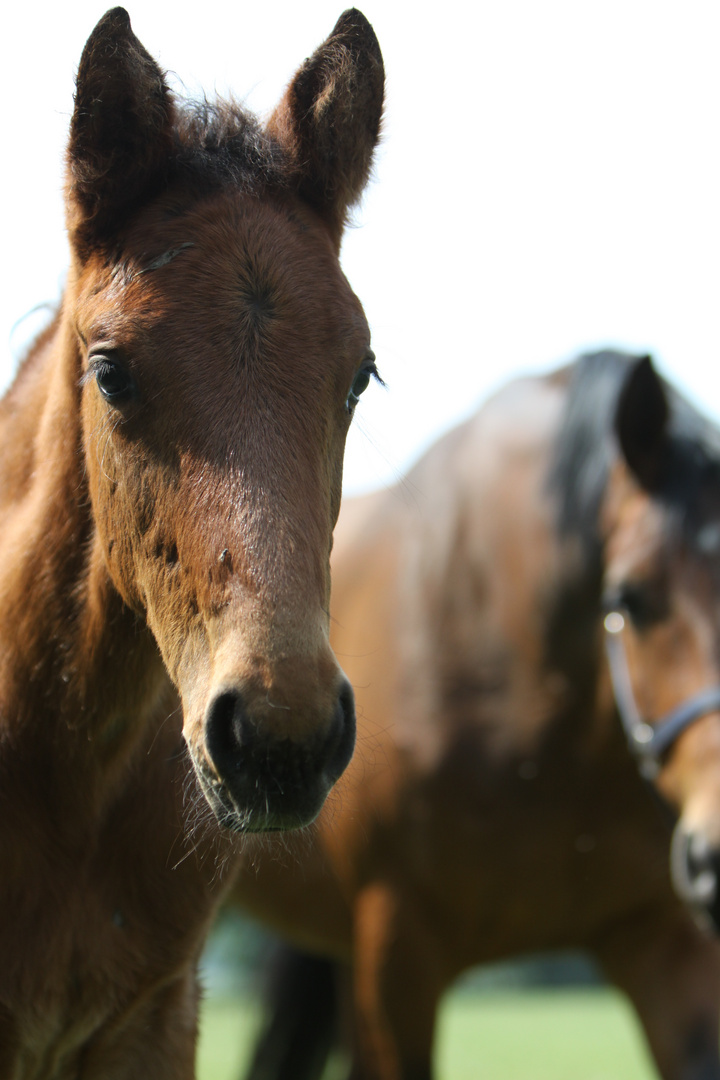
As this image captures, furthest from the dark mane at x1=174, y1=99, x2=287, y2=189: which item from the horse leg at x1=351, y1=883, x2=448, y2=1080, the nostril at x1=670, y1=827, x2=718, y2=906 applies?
the horse leg at x1=351, y1=883, x2=448, y2=1080

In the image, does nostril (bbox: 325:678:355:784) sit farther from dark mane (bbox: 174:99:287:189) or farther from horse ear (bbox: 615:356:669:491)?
horse ear (bbox: 615:356:669:491)

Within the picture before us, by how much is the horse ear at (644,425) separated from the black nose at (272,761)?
8.92 feet

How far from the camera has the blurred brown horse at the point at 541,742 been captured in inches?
163

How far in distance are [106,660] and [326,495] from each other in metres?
0.71

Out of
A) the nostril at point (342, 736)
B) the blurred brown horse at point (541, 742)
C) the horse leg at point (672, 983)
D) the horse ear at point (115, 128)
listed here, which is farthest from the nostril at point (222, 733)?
the horse leg at point (672, 983)

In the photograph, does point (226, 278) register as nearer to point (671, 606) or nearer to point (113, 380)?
point (113, 380)

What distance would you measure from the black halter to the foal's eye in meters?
2.03

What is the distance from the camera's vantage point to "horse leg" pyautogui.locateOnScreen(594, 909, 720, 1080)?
4172 millimetres

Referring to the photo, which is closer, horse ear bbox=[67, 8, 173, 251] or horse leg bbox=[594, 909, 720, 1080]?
horse ear bbox=[67, 8, 173, 251]

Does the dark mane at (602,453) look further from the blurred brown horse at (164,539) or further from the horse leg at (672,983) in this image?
the blurred brown horse at (164,539)

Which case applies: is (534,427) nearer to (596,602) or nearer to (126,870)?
(596,602)

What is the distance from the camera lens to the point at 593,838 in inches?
172

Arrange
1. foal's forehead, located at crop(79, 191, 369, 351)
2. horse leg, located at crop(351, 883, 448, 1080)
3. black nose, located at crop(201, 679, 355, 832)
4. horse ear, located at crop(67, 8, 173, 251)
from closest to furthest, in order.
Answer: black nose, located at crop(201, 679, 355, 832) < foal's forehead, located at crop(79, 191, 369, 351) < horse ear, located at crop(67, 8, 173, 251) < horse leg, located at crop(351, 883, 448, 1080)

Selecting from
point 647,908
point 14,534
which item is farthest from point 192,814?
point 647,908
